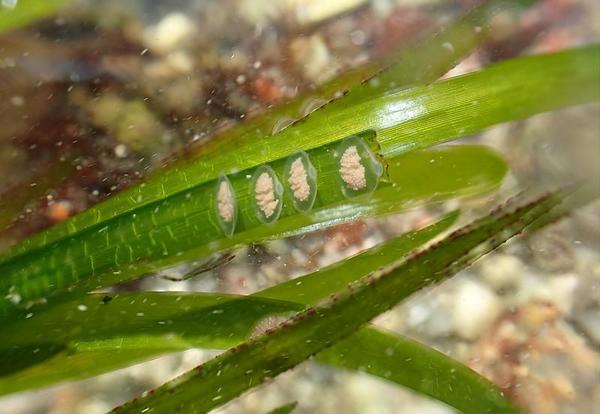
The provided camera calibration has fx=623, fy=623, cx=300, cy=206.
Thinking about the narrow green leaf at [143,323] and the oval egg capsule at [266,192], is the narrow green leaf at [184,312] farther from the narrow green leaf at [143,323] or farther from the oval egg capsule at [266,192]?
the oval egg capsule at [266,192]

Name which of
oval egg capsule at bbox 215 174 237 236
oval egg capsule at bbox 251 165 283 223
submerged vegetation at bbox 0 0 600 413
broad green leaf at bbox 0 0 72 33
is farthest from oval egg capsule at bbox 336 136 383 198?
broad green leaf at bbox 0 0 72 33

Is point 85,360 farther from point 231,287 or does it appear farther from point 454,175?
point 454,175

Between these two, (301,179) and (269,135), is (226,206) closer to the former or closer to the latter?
(301,179)

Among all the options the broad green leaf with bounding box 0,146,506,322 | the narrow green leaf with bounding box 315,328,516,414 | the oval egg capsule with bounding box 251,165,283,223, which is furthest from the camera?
the narrow green leaf with bounding box 315,328,516,414

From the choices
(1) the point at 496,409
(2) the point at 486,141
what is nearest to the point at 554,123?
(2) the point at 486,141

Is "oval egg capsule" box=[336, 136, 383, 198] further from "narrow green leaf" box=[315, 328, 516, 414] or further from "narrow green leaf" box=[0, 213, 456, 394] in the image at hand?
"narrow green leaf" box=[315, 328, 516, 414]

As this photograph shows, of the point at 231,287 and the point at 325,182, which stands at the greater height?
the point at 325,182
